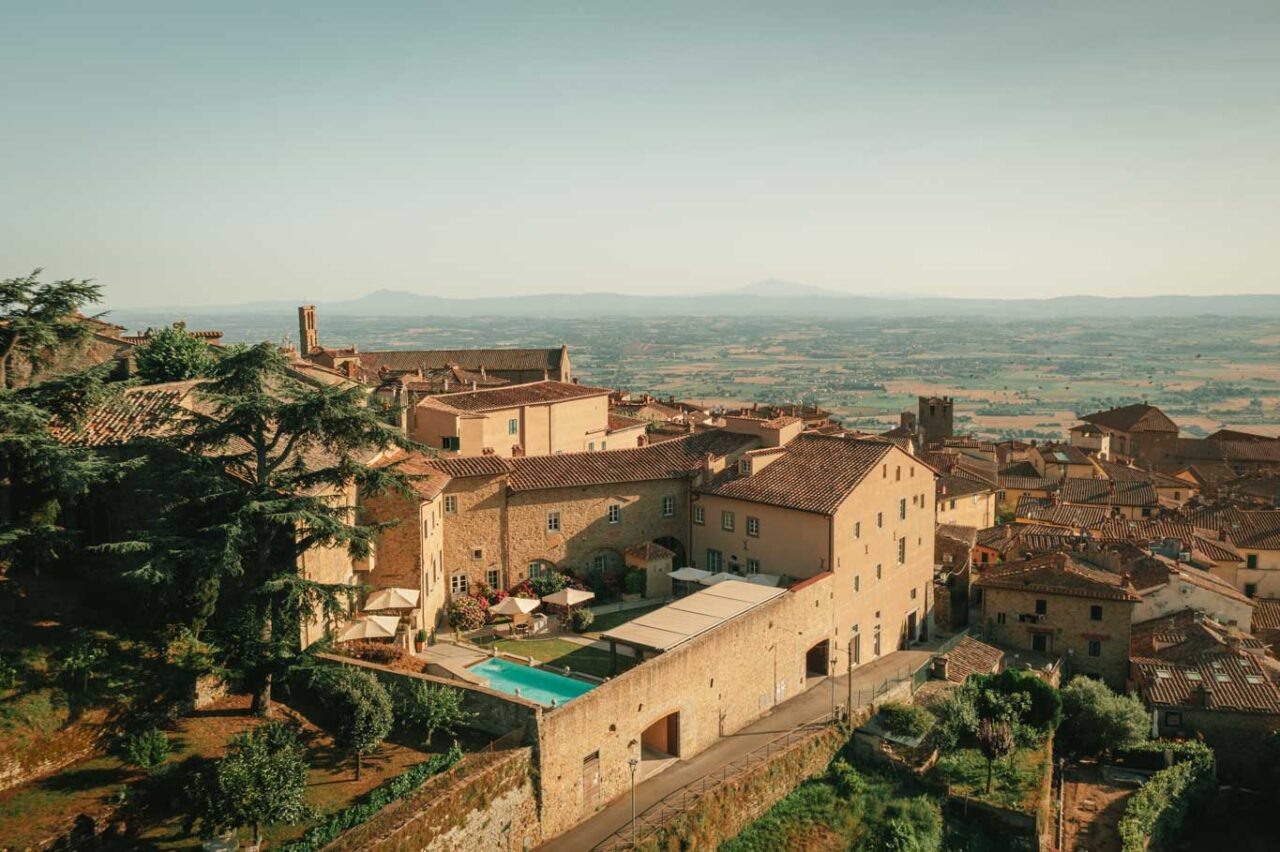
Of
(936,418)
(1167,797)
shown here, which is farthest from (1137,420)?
(1167,797)

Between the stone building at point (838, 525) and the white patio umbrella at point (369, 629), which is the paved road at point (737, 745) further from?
the white patio umbrella at point (369, 629)

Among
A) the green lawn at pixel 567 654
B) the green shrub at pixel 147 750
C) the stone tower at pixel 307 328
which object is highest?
the stone tower at pixel 307 328

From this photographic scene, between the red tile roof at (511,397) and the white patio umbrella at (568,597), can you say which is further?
→ the red tile roof at (511,397)

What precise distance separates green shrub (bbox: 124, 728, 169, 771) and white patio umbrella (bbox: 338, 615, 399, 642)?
7.40m

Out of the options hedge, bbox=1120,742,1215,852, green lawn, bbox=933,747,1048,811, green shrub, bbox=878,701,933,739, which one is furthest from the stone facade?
green shrub, bbox=878,701,933,739

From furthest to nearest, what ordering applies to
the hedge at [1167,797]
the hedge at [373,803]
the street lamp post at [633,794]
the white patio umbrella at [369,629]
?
the hedge at [1167,797] < the white patio umbrella at [369,629] < the street lamp post at [633,794] < the hedge at [373,803]

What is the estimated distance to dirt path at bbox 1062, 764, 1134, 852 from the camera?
34.3 m

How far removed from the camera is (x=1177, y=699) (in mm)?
40125

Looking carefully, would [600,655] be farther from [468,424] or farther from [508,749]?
[468,424]

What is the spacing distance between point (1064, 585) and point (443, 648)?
2944 centimetres

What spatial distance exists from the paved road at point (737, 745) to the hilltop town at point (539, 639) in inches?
6.2

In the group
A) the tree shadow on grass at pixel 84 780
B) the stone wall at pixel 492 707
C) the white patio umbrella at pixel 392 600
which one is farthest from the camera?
the white patio umbrella at pixel 392 600

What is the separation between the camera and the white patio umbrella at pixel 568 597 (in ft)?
122

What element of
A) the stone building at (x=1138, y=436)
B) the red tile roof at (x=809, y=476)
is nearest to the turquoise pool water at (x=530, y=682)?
the red tile roof at (x=809, y=476)
